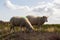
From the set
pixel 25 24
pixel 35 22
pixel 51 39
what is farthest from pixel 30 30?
pixel 35 22

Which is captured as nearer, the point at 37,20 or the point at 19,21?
the point at 19,21

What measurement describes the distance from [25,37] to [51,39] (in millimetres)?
1981

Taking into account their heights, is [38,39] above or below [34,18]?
below

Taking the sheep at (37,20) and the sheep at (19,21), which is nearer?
the sheep at (19,21)

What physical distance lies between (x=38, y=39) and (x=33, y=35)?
4.25 ft

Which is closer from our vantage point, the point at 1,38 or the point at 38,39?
the point at 38,39

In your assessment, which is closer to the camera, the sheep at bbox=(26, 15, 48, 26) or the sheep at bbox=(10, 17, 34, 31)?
the sheep at bbox=(10, 17, 34, 31)

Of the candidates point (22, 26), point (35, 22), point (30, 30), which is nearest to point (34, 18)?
point (35, 22)

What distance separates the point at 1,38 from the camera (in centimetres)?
1741

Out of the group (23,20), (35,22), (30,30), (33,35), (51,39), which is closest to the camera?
(51,39)

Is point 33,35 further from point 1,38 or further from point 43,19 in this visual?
point 43,19

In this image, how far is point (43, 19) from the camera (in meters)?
26.4

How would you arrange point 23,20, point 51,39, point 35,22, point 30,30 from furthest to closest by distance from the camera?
point 35,22, point 23,20, point 30,30, point 51,39

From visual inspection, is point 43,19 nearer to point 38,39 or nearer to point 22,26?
point 22,26
